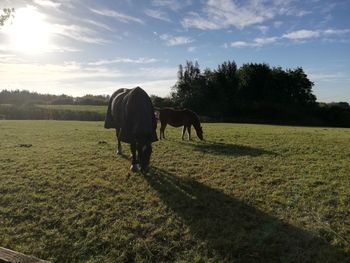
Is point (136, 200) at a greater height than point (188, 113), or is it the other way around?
point (188, 113)

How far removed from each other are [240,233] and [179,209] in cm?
143

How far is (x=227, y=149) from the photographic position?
41.7 feet

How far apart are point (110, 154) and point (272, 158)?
576 centimetres

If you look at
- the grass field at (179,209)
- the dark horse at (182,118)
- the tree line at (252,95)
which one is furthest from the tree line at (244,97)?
the grass field at (179,209)

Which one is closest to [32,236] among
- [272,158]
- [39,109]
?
[272,158]

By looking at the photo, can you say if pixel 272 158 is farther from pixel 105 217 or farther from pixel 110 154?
pixel 105 217

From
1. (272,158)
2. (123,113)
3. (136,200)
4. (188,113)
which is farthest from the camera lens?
(188,113)

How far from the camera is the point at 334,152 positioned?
1162cm

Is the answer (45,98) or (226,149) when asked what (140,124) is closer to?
(226,149)

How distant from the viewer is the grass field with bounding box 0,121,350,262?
475cm

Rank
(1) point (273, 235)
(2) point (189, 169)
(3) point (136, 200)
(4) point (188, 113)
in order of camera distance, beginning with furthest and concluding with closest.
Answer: (4) point (188, 113) → (2) point (189, 169) → (3) point (136, 200) → (1) point (273, 235)

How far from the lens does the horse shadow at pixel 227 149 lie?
38.3 ft

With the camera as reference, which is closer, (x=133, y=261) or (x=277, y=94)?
(x=133, y=261)

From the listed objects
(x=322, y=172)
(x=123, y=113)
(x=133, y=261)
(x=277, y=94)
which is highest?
(x=277, y=94)
